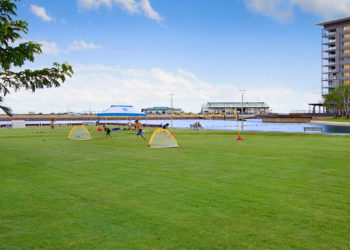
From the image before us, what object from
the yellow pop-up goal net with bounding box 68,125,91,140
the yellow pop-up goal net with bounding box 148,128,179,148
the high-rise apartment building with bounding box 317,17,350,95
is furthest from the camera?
the high-rise apartment building with bounding box 317,17,350,95

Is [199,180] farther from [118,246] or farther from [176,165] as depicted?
[118,246]

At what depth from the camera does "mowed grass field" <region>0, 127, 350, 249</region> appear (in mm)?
5617

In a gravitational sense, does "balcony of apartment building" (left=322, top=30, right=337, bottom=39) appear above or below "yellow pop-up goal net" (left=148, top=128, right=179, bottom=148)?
above

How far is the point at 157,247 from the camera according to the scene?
530 centimetres

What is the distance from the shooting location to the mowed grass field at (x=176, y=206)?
18.4ft

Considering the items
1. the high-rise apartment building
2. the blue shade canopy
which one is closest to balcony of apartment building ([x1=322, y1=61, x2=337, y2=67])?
the high-rise apartment building

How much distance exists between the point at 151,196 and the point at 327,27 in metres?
122

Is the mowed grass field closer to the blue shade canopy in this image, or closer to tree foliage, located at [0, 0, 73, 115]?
tree foliage, located at [0, 0, 73, 115]


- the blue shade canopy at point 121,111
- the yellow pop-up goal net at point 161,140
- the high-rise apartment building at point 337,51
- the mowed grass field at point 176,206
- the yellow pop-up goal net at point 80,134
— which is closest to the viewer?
the mowed grass field at point 176,206

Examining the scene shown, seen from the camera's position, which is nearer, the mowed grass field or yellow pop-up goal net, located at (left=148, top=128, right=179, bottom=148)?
the mowed grass field

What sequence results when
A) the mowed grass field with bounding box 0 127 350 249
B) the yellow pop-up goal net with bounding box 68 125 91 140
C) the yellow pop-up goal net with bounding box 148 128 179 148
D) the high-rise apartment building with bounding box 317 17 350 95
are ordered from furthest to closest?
the high-rise apartment building with bounding box 317 17 350 95
the yellow pop-up goal net with bounding box 68 125 91 140
the yellow pop-up goal net with bounding box 148 128 179 148
the mowed grass field with bounding box 0 127 350 249

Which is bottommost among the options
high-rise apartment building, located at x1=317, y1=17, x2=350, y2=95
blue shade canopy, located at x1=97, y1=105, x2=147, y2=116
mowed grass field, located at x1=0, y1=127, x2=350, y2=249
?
mowed grass field, located at x1=0, y1=127, x2=350, y2=249

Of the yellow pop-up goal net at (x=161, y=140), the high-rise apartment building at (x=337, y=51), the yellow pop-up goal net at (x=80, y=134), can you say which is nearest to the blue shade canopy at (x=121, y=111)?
the yellow pop-up goal net at (x=80, y=134)

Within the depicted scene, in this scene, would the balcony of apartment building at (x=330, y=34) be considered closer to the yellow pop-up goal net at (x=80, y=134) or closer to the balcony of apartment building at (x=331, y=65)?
the balcony of apartment building at (x=331, y=65)
